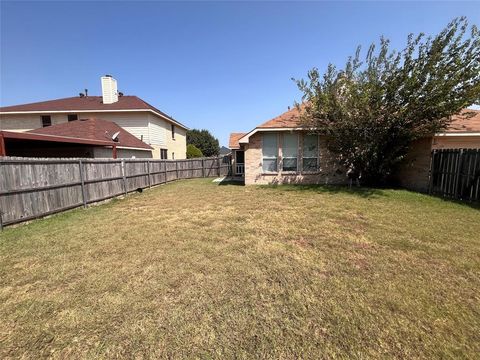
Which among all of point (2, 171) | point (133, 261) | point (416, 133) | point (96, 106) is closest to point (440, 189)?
point (416, 133)

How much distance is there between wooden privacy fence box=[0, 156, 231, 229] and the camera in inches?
232

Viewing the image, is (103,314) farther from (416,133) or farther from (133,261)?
(416,133)

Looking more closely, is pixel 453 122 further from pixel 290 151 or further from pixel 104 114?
pixel 104 114

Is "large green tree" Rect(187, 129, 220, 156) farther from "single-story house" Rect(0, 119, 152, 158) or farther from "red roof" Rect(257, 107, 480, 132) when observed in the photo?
"red roof" Rect(257, 107, 480, 132)

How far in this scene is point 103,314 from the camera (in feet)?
8.93

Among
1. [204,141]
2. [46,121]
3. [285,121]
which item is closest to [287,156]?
[285,121]

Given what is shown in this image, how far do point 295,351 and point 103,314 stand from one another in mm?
2093

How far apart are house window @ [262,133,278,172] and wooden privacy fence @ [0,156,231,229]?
21.7 ft

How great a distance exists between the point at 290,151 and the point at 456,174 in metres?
6.83

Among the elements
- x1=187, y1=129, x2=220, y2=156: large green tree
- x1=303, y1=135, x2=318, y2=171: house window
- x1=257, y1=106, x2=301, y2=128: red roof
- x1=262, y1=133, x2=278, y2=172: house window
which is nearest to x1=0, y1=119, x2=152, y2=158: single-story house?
x1=262, y1=133, x2=278, y2=172: house window

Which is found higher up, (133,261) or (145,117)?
(145,117)

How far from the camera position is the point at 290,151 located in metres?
13.1

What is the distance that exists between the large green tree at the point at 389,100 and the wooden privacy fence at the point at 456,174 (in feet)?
4.04

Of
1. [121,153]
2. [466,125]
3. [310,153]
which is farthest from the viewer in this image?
[121,153]
